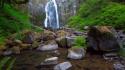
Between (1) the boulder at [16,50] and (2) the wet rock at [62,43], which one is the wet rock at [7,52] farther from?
(2) the wet rock at [62,43]

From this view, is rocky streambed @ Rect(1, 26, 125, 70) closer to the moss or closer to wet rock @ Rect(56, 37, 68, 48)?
wet rock @ Rect(56, 37, 68, 48)

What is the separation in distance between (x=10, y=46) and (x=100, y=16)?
6754 millimetres

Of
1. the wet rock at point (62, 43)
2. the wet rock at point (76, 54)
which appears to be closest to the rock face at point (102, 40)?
the wet rock at point (76, 54)

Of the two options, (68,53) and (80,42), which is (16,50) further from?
(80,42)

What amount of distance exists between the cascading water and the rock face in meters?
9.86

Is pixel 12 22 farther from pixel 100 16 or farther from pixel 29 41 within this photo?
pixel 100 16

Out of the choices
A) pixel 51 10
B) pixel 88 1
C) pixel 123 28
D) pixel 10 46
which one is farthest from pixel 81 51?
pixel 51 10

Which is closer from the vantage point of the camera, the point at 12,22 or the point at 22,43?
the point at 12,22

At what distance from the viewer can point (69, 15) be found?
2058 centimetres

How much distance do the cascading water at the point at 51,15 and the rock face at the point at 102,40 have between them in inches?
388

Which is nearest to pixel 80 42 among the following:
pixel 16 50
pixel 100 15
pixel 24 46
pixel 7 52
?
pixel 24 46

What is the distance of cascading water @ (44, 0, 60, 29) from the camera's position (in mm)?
19719

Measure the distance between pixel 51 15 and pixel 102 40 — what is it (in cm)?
1074

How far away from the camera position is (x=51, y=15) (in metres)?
20.0
